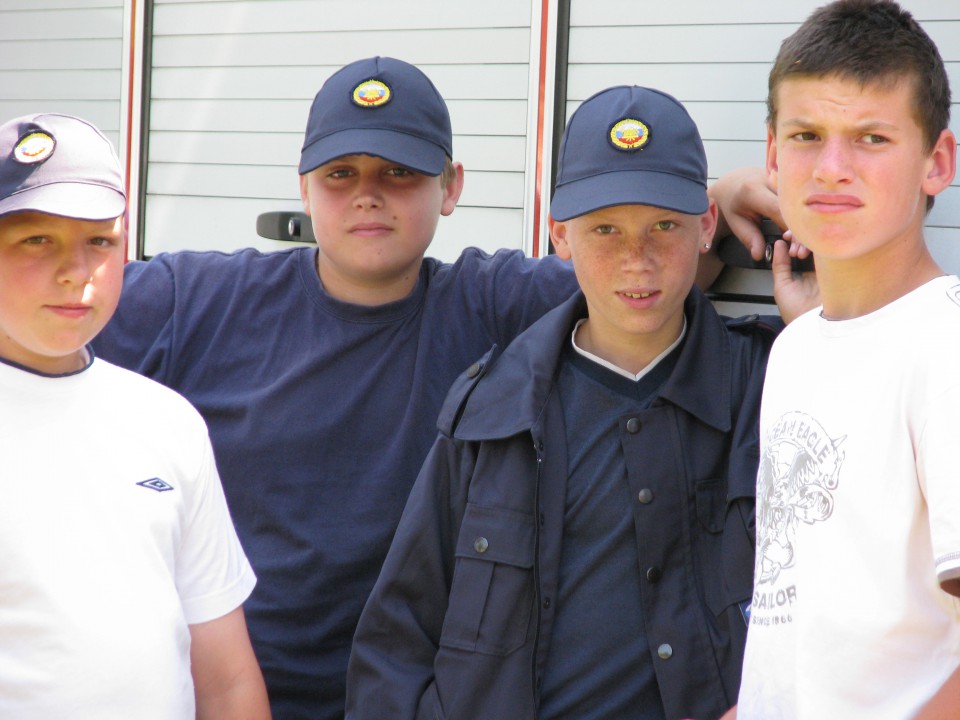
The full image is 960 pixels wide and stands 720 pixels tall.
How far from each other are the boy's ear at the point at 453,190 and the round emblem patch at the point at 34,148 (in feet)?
3.33

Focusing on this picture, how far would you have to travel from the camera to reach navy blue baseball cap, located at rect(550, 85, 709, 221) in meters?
2.15

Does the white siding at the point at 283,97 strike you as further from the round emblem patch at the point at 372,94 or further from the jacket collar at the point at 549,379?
the jacket collar at the point at 549,379

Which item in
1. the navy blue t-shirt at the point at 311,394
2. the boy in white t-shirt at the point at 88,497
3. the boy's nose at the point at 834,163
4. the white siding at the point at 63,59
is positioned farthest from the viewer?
the white siding at the point at 63,59

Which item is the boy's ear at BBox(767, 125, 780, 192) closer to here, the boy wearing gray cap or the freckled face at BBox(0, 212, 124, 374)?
the boy wearing gray cap

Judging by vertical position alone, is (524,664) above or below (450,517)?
below

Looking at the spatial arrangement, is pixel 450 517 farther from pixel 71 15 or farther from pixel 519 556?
pixel 71 15

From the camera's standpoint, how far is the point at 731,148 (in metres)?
2.72

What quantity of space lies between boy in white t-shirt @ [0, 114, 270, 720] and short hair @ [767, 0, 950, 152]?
1118 mm

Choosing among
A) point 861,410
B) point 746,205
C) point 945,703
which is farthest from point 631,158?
point 945,703

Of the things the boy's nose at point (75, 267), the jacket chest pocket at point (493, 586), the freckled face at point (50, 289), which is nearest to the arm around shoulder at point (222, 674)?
the jacket chest pocket at point (493, 586)

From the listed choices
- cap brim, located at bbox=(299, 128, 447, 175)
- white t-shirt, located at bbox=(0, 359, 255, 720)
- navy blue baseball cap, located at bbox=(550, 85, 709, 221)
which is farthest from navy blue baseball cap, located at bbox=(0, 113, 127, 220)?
navy blue baseball cap, located at bbox=(550, 85, 709, 221)

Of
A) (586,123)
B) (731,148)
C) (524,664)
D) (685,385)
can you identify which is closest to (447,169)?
(586,123)

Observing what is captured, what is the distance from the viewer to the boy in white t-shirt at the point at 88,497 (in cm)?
166

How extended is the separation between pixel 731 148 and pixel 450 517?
1192 mm
